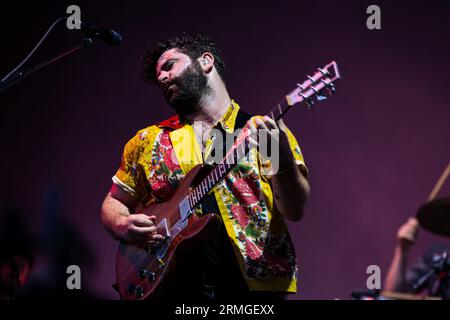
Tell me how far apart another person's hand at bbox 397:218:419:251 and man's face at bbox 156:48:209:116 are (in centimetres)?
141

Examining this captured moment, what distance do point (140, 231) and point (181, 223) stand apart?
0.72ft

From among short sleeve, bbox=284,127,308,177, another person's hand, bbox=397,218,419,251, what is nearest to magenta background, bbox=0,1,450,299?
another person's hand, bbox=397,218,419,251

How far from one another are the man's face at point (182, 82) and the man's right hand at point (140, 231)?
53 cm

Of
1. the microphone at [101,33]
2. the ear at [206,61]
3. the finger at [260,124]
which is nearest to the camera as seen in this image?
the finger at [260,124]

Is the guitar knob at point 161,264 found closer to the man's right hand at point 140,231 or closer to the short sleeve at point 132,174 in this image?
the man's right hand at point 140,231

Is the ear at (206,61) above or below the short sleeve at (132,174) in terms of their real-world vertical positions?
above

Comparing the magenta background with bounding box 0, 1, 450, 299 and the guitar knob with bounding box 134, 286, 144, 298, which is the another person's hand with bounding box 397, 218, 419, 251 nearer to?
the magenta background with bounding box 0, 1, 450, 299

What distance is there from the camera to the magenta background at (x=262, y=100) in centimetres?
376

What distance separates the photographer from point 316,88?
92.0 inches

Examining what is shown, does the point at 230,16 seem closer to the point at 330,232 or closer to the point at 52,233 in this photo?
the point at 330,232

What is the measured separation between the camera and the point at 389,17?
3.80m

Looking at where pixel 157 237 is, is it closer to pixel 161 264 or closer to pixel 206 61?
pixel 161 264

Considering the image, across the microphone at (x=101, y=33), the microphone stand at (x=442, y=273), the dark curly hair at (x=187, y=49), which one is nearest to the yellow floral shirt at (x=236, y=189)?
the dark curly hair at (x=187, y=49)

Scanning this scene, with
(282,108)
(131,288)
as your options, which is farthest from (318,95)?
(131,288)
